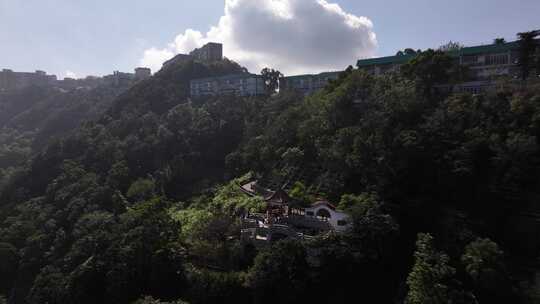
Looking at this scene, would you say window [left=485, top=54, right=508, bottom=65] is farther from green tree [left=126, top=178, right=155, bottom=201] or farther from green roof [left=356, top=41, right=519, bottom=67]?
green tree [left=126, top=178, right=155, bottom=201]

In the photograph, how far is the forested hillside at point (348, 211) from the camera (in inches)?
746

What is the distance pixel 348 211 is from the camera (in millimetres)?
21531

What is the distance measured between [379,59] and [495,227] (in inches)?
942

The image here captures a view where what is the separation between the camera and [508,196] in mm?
21703

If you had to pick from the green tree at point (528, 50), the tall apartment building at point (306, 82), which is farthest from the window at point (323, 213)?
the tall apartment building at point (306, 82)

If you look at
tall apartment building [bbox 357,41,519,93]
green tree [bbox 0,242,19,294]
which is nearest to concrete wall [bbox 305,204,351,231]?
tall apartment building [bbox 357,41,519,93]

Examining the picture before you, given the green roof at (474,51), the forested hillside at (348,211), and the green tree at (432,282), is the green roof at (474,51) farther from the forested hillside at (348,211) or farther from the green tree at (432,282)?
the green tree at (432,282)

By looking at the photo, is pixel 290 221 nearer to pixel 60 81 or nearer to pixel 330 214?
pixel 330 214

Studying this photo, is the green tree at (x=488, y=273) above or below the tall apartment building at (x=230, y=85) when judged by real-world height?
below

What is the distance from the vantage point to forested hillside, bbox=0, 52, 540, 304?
18953 mm

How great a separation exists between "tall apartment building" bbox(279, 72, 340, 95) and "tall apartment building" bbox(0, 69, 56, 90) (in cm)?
7946

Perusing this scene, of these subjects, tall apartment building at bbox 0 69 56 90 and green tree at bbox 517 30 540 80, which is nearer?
green tree at bbox 517 30 540 80

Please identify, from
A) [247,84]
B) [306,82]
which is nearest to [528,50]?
[306,82]

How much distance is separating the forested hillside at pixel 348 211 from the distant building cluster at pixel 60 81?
6079 cm
